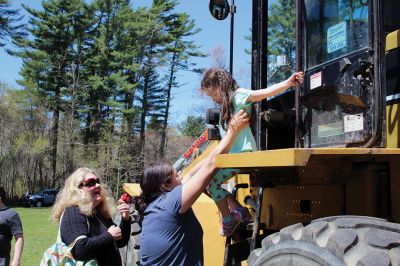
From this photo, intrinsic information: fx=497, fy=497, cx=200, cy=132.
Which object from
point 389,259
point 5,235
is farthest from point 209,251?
point 389,259

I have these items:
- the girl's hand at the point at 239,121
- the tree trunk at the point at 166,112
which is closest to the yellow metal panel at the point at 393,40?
the girl's hand at the point at 239,121

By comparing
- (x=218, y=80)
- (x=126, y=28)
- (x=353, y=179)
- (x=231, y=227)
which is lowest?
(x=231, y=227)

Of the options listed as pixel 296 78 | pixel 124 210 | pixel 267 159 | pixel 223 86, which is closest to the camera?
pixel 267 159

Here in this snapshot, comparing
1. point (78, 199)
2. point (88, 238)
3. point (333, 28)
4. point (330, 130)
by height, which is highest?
point (333, 28)

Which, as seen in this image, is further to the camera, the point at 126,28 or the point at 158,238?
the point at 126,28

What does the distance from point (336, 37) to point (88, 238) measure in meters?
2.16

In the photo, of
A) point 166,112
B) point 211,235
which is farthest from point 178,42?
point 211,235

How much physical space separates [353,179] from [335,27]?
3.16 feet

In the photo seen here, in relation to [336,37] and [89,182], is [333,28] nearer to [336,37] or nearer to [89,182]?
[336,37]

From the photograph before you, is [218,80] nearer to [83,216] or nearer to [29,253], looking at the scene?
[83,216]

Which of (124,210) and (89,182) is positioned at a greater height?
(89,182)

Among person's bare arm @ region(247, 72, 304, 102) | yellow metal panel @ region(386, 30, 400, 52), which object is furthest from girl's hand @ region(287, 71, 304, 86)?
yellow metal panel @ region(386, 30, 400, 52)

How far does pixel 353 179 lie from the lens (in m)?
3.11

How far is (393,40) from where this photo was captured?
2.92 metres
